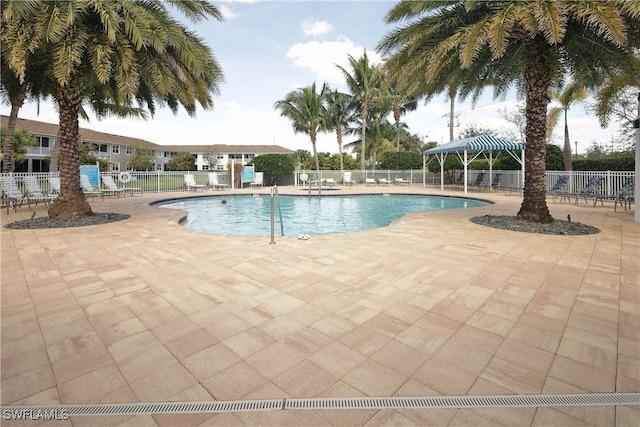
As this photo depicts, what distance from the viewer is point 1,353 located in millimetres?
2605

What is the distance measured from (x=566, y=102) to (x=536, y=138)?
59.1 feet

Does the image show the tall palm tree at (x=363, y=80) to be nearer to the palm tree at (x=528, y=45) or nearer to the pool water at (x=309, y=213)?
the pool water at (x=309, y=213)

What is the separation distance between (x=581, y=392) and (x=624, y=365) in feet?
2.01

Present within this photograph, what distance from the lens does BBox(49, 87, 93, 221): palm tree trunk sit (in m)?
8.90

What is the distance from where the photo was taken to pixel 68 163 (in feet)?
29.8

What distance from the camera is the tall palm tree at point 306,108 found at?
97.4ft

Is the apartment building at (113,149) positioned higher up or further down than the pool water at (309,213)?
higher up

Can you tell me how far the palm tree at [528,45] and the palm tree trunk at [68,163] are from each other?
8606 millimetres

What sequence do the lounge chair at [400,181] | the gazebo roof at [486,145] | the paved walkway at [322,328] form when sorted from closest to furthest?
1. the paved walkway at [322,328]
2. the gazebo roof at [486,145]
3. the lounge chair at [400,181]

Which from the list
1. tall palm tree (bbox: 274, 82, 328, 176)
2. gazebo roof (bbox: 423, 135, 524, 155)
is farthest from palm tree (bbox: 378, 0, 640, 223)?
tall palm tree (bbox: 274, 82, 328, 176)

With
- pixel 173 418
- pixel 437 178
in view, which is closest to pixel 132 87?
pixel 173 418

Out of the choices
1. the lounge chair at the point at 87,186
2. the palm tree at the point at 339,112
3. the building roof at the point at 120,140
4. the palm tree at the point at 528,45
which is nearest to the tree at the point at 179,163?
the building roof at the point at 120,140

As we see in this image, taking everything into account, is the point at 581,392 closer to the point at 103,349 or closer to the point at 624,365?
the point at 624,365

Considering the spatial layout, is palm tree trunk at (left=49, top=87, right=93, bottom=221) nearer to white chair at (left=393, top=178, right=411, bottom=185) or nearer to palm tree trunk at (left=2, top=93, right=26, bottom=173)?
palm tree trunk at (left=2, top=93, right=26, bottom=173)
